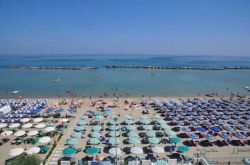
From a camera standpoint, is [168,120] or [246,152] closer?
[246,152]

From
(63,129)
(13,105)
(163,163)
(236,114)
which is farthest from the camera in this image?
(13,105)

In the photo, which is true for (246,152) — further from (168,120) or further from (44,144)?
(44,144)

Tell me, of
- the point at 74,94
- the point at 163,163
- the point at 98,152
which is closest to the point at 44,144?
the point at 98,152

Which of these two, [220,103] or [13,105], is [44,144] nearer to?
[13,105]

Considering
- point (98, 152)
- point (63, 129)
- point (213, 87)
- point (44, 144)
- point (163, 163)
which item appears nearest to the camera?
point (163, 163)

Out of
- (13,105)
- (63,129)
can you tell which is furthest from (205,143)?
(13,105)

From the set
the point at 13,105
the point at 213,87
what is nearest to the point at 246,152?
the point at 13,105

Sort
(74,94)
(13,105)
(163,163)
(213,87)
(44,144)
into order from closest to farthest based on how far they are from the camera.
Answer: (163,163) → (44,144) → (13,105) → (74,94) → (213,87)

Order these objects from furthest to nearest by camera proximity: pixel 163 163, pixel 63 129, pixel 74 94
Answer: pixel 74 94 < pixel 63 129 < pixel 163 163

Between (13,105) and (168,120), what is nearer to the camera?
(168,120)
